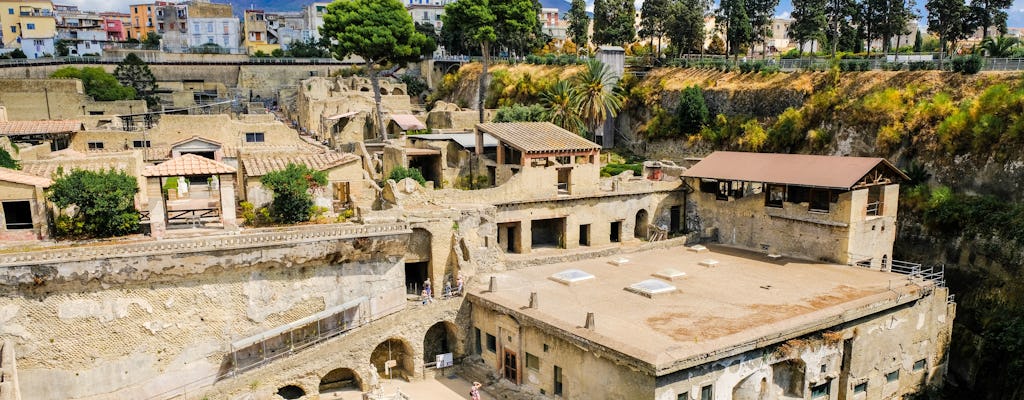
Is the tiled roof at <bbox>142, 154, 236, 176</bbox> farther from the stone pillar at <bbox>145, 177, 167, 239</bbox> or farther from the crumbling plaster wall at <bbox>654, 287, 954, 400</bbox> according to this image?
the crumbling plaster wall at <bbox>654, 287, 954, 400</bbox>

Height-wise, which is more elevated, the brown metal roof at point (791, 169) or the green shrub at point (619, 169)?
the brown metal roof at point (791, 169)

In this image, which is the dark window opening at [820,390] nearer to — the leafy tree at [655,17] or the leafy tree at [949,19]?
the leafy tree at [949,19]

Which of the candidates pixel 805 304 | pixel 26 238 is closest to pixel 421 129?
pixel 26 238

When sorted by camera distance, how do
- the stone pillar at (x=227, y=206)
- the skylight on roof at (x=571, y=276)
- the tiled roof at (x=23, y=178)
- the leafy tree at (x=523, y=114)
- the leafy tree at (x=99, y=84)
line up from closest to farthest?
the tiled roof at (x=23, y=178) → the stone pillar at (x=227, y=206) → the skylight on roof at (x=571, y=276) → the leafy tree at (x=523, y=114) → the leafy tree at (x=99, y=84)

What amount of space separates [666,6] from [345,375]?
159 feet

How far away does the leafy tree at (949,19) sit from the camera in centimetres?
4800

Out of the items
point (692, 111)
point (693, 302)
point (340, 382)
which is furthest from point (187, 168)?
point (692, 111)

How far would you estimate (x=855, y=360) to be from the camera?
27016 mm

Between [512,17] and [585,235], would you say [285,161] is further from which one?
[512,17]

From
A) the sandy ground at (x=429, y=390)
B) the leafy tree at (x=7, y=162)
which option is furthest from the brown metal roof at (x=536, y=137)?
the leafy tree at (x=7, y=162)

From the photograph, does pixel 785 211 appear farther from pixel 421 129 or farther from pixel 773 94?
pixel 421 129

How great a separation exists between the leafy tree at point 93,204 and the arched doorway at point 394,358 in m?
10.4

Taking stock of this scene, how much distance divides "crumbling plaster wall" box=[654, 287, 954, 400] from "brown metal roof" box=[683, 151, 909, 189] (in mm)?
5881

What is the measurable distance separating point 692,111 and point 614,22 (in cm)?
2557
